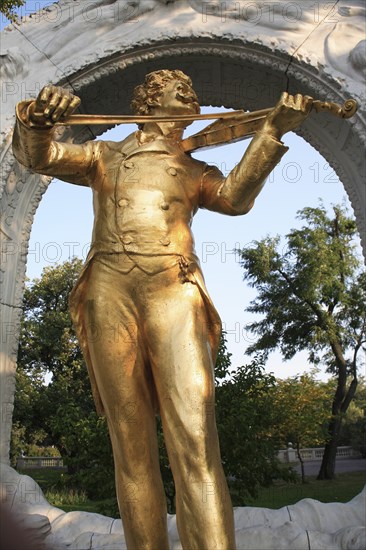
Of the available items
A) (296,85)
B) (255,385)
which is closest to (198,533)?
(296,85)

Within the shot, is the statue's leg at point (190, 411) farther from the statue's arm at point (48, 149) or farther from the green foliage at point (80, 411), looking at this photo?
the green foliage at point (80, 411)

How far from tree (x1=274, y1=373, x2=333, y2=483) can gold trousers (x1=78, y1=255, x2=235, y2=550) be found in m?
12.9

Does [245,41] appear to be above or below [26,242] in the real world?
above

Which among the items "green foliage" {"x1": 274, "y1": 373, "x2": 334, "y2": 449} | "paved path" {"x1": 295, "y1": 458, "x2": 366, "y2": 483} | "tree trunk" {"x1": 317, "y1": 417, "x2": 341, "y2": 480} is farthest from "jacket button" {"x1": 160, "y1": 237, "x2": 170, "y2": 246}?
"paved path" {"x1": 295, "y1": 458, "x2": 366, "y2": 483}

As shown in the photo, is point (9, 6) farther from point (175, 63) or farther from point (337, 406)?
point (337, 406)

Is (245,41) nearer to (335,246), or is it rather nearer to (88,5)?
(88,5)

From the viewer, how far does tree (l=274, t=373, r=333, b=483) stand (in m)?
16.5

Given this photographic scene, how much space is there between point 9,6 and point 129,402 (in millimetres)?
5864

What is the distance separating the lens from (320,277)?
17266 millimetres

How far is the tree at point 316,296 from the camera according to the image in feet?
57.0

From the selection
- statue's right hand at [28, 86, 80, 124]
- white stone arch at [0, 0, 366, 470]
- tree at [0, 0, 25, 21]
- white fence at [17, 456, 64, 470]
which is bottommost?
white fence at [17, 456, 64, 470]

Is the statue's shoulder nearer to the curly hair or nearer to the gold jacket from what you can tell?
the gold jacket

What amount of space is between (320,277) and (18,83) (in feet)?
40.5

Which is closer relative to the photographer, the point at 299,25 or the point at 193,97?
the point at 193,97
